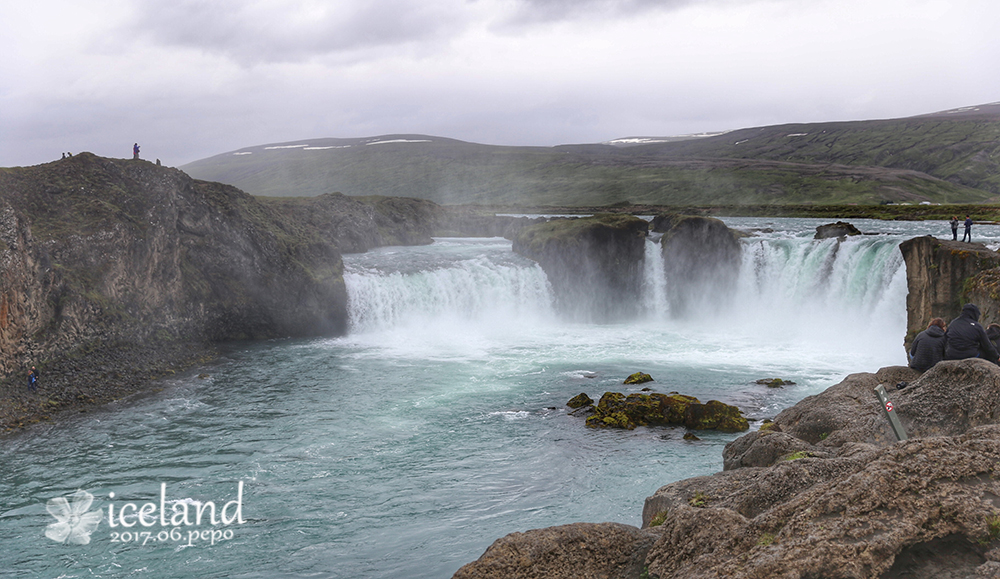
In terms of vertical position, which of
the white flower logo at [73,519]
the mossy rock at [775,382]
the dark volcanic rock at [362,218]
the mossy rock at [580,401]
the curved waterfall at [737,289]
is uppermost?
the dark volcanic rock at [362,218]

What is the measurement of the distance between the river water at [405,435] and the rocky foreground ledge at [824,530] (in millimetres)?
7514

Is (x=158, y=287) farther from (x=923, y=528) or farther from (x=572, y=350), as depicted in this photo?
(x=923, y=528)

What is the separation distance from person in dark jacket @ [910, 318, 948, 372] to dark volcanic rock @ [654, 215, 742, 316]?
35.4 meters

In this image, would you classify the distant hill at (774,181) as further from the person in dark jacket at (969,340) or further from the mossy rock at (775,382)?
the person in dark jacket at (969,340)

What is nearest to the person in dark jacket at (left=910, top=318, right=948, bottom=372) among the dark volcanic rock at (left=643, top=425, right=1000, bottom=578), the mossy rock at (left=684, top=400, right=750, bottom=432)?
the dark volcanic rock at (left=643, top=425, right=1000, bottom=578)

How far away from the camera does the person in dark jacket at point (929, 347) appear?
13.8m

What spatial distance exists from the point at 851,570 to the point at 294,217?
51813mm

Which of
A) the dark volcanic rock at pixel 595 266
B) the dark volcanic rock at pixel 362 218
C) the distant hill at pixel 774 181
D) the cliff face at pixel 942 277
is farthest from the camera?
the distant hill at pixel 774 181

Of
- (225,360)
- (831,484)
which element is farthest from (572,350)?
(831,484)

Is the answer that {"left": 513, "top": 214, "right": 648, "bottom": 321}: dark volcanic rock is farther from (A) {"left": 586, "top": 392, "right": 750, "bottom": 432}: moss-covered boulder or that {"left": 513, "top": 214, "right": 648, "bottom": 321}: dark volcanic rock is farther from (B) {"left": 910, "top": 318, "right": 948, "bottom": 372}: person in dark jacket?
(B) {"left": 910, "top": 318, "right": 948, "bottom": 372}: person in dark jacket

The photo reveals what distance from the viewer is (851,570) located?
5301mm

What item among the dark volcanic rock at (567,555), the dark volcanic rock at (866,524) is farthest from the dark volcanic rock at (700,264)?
the dark volcanic rock at (567,555)

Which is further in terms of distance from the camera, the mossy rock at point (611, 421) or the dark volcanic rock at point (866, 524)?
the mossy rock at point (611, 421)

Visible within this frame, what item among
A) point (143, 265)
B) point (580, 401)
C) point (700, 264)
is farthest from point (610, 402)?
point (700, 264)
